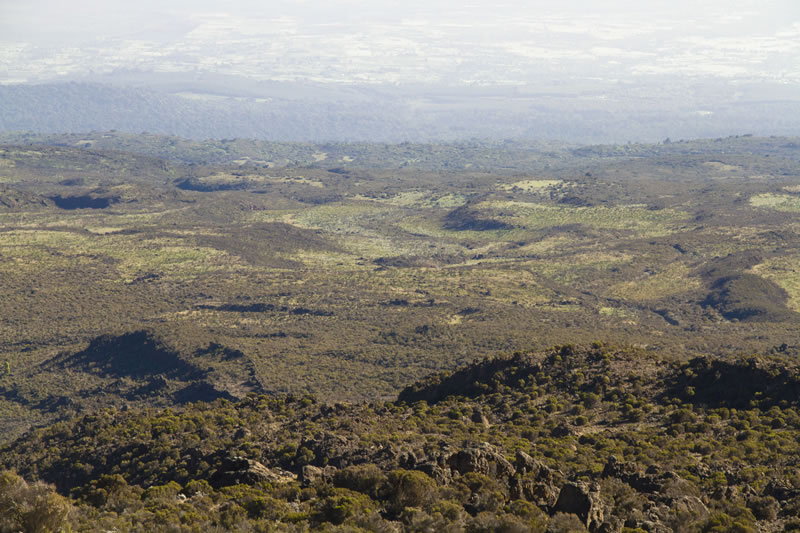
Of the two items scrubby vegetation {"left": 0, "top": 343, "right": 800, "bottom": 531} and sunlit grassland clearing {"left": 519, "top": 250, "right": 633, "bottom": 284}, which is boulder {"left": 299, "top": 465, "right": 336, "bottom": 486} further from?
sunlit grassland clearing {"left": 519, "top": 250, "right": 633, "bottom": 284}

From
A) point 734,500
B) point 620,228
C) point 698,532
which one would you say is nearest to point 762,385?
point 734,500

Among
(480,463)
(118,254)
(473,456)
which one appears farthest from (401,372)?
(118,254)

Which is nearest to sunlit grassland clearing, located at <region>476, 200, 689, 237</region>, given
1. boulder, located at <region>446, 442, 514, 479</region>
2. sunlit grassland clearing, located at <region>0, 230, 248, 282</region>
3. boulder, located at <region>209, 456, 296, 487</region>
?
sunlit grassland clearing, located at <region>0, 230, 248, 282</region>

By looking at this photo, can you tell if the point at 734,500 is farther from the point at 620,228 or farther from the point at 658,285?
the point at 620,228

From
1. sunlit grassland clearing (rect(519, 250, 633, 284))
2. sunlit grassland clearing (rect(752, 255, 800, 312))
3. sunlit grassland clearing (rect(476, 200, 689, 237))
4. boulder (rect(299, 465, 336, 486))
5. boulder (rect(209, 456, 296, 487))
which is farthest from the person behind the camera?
sunlit grassland clearing (rect(476, 200, 689, 237))

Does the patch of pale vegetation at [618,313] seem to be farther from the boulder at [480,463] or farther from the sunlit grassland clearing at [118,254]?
the boulder at [480,463]

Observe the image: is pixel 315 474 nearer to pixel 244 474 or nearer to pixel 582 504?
pixel 244 474
